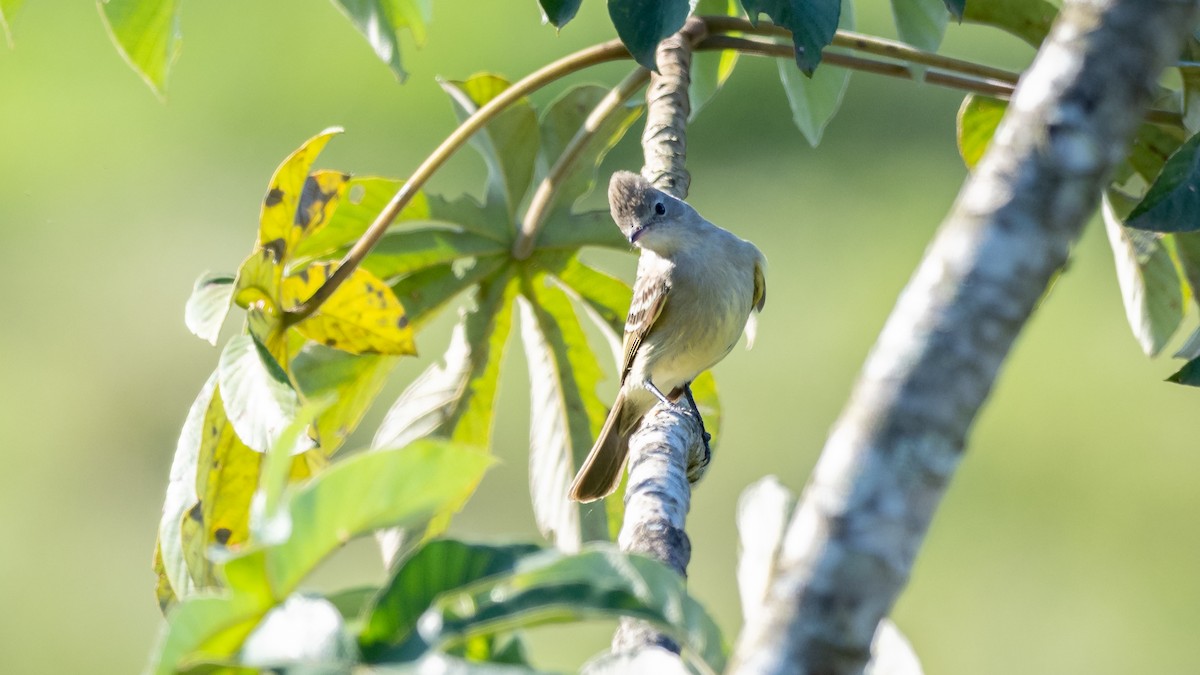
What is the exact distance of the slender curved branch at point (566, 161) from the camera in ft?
6.52

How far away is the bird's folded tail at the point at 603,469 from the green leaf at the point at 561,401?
8cm

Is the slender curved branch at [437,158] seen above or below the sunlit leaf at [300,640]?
above

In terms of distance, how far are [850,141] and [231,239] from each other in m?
3.14

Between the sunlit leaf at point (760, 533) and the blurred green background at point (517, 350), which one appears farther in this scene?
the blurred green background at point (517, 350)

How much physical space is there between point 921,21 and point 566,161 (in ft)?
2.07

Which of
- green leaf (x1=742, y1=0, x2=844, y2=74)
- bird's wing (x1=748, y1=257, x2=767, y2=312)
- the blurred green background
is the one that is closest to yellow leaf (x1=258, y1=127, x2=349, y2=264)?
green leaf (x1=742, y1=0, x2=844, y2=74)

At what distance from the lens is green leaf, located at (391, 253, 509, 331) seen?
209 centimetres

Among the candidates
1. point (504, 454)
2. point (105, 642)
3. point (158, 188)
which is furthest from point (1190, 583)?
point (158, 188)

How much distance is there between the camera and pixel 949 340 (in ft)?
2.22

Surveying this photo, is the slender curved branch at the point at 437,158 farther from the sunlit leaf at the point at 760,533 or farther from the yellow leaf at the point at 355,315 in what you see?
the sunlit leaf at the point at 760,533

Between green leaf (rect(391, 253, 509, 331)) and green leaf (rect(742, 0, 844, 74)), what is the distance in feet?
2.94

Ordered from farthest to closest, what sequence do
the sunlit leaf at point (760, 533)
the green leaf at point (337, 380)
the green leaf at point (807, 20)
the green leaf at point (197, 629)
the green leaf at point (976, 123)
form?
1. the green leaf at point (337, 380)
2. the green leaf at point (976, 123)
3. the green leaf at point (807, 20)
4. the sunlit leaf at point (760, 533)
5. the green leaf at point (197, 629)

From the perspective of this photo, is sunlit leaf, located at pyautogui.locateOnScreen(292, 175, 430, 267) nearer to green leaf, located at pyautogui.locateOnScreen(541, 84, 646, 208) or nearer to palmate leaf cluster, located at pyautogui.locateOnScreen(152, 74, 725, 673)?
palmate leaf cluster, located at pyautogui.locateOnScreen(152, 74, 725, 673)

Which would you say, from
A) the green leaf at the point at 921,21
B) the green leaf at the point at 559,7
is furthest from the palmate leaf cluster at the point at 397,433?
the green leaf at the point at 921,21
